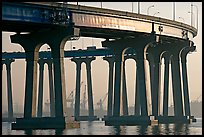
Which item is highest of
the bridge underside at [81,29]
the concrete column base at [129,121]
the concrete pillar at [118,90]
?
the bridge underside at [81,29]

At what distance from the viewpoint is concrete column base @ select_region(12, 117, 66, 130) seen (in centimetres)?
11975

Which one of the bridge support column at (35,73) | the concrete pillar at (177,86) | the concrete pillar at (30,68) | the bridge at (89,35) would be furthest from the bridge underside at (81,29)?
the concrete pillar at (177,86)

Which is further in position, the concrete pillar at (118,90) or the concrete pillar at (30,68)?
the concrete pillar at (118,90)

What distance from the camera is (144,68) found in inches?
5866

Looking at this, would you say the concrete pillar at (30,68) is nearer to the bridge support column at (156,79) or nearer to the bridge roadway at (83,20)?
the bridge roadway at (83,20)

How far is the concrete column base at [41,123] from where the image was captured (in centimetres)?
11975

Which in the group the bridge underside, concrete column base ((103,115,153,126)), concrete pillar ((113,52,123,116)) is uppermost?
the bridge underside

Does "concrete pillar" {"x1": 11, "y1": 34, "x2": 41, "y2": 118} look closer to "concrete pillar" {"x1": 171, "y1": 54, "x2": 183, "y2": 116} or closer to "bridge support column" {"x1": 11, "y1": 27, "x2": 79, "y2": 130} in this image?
"bridge support column" {"x1": 11, "y1": 27, "x2": 79, "y2": 130}

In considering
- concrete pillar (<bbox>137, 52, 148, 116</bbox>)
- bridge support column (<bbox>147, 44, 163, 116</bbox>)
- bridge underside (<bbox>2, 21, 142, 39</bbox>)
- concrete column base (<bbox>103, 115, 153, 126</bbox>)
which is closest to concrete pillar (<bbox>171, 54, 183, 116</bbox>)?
bridge support column (<bbox>147, 44, 163, 116</bbox>)

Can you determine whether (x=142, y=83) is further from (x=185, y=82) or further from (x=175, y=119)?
(x=185, y=82)

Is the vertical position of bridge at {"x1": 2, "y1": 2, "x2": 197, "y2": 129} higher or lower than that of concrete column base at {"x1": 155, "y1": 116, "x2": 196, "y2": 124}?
higher

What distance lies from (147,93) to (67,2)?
3708 centimetres

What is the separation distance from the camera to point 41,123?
397 ft

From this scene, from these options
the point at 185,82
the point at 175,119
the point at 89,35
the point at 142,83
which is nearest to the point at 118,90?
the point at 142,83
